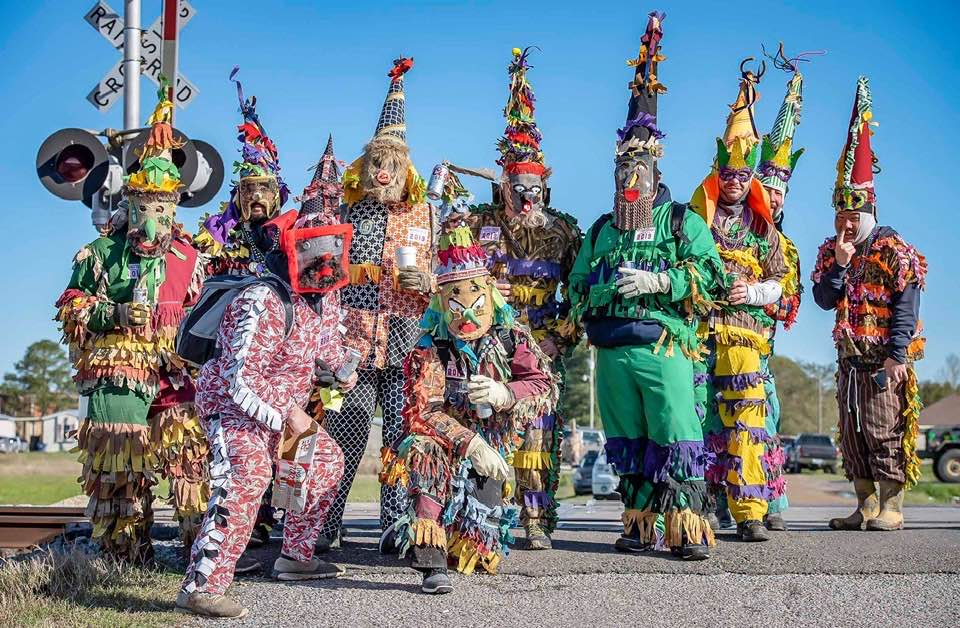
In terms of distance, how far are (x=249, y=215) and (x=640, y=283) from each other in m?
2.49

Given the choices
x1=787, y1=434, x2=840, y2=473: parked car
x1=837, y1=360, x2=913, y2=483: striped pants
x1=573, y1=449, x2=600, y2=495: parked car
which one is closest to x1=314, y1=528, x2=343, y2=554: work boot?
x1=837, y1=360, x2=913, y2=483: striped pants

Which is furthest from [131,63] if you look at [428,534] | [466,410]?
[428,534]

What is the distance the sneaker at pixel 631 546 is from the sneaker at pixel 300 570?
1770 millimetres

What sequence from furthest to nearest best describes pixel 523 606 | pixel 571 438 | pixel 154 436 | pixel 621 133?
pixel 571 438, pixel 621 133, pixel 154 436, pixel 523 606

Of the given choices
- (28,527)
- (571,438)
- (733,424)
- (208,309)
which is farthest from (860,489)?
(571,438)

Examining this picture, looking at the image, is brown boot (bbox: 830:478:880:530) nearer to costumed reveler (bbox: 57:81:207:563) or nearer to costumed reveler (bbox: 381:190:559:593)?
costumed reveler (bbox: 381:190:559:593)

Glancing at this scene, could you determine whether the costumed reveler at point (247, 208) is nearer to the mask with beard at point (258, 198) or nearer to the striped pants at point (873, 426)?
the mask with beard at point (258, 198)

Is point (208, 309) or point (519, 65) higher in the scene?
point (519, 65)

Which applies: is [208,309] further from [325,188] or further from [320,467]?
[325,188]

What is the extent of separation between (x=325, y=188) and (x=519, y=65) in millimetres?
1576

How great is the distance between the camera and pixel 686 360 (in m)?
5.61

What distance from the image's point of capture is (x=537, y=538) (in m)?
5.96

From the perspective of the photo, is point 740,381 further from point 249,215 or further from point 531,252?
point 249,215

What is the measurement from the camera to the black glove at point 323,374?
16.4 feet
